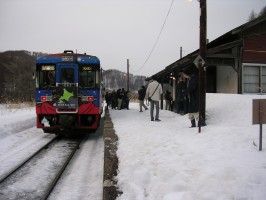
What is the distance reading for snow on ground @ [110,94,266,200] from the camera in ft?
12.8

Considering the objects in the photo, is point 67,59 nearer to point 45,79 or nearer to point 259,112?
point 45,79

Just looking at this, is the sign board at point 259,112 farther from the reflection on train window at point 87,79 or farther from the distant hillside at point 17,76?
the distant hillside at point 17,76

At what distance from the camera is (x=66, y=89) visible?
36.4ft

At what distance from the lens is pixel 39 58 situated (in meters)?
11.4

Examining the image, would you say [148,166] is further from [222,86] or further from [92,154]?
[222,86]

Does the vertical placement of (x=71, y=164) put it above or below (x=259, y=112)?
below

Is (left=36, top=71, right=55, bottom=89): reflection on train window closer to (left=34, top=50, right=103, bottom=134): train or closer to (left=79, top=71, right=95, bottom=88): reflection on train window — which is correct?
(left=34, top=50, right=103, bottom=134): train

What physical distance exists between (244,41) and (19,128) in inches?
436

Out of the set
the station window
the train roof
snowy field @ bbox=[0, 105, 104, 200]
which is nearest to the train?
the train roof

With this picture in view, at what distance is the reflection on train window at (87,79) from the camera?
11.3 m

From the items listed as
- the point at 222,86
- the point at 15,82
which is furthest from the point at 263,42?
the point at 15,82

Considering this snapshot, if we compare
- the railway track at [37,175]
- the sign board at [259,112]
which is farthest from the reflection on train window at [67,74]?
the sign board at [259,112]

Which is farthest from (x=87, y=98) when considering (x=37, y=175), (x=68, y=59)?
(x=37, y=175)

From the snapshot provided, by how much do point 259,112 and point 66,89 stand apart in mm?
7139
